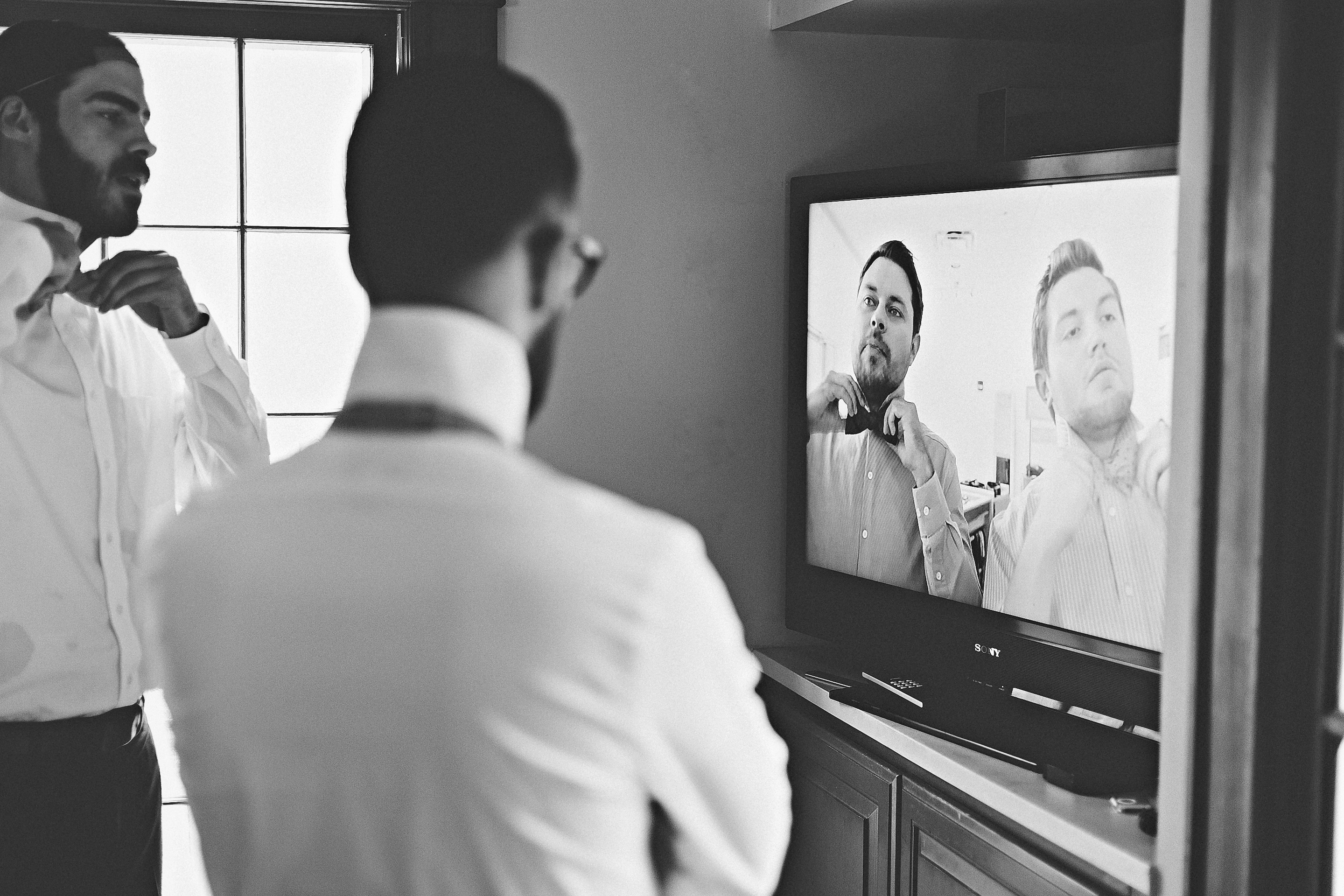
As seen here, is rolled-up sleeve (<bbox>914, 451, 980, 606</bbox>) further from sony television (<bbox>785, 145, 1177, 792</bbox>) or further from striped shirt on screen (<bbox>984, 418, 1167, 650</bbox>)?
striped shirt on screen (<bbox>984, 418, 1167, 650</bbox>)

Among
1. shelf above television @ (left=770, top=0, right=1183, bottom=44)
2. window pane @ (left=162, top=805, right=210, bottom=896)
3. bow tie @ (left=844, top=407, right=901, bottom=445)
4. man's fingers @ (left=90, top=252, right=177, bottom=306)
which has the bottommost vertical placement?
window pane @ (left=162, top=805, right=210, bottom=896)

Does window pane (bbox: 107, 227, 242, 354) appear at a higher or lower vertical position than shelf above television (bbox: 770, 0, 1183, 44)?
lower

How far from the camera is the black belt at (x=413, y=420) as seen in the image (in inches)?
32.2

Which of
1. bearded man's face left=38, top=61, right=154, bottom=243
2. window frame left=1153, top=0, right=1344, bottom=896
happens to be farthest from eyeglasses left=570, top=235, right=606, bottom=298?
bearded man's face left=38, top=61, right=154, bottom=243

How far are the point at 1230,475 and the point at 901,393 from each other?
108 centimetres

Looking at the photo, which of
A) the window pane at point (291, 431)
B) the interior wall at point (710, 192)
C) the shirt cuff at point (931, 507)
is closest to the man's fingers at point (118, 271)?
the window pane at point (291, 431)

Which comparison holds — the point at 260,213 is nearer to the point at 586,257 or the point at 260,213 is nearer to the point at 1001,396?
the point at 1001,396

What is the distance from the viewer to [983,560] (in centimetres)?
231

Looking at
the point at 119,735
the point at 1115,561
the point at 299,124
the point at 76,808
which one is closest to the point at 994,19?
the point at 1115,561

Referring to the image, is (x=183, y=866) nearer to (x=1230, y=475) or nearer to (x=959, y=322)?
(x=959, y=322)

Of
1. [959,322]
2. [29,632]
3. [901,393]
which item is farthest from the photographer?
[901,393]

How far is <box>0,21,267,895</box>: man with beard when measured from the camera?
6.68ft

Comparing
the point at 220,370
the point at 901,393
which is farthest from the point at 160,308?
the point at 901,393

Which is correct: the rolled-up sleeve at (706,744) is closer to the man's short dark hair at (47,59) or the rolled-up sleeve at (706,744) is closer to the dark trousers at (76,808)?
the dark trousers at (76,808)
